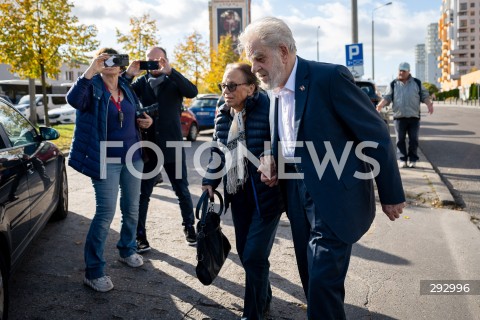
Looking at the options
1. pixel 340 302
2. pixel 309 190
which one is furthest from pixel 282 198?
pixel 340 302

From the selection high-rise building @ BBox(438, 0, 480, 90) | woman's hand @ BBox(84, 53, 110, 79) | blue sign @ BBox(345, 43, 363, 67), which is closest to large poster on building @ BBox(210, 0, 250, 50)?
high-rise building @ BBox(438, 0, 480, 90)

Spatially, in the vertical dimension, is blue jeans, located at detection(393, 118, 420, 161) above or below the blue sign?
below

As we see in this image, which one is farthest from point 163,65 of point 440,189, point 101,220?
point 440,189

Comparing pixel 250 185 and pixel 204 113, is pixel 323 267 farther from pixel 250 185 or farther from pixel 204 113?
pixel 204 113

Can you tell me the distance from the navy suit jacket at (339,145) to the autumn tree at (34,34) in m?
16.1

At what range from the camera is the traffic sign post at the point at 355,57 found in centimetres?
1310

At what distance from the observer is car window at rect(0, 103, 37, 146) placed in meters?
4.11

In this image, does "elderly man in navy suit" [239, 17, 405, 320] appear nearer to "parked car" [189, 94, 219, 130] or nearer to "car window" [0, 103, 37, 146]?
"car window" [0, 103, 37, 146]

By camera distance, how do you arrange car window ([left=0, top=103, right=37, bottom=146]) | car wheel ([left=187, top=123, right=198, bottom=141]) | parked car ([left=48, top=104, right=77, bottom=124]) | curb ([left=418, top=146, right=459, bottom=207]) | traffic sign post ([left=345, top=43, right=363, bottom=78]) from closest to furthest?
car window ([left=0, top=103, right=37, bottom=146])
curb ([left=418, top=146, right=459, bottom=207])
traffic sign post ([left=345, top=43, right=363, bottom=78])
car wheel ([left=187, top=123, right=198, bottom=141])
parked car ([left=48, top=104, right=77, bottom=124])

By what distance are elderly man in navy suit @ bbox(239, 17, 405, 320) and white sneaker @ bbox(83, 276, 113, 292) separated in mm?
1879

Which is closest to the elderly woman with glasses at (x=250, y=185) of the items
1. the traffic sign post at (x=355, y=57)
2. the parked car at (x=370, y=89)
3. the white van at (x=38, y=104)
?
the parked car at (x=370, y=89)

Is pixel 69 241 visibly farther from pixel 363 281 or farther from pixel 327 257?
pixel 327 257

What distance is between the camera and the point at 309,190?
8.38 feet

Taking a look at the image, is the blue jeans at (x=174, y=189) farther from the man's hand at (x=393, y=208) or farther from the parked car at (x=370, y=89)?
the parked car at (x=370, y=89)
